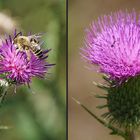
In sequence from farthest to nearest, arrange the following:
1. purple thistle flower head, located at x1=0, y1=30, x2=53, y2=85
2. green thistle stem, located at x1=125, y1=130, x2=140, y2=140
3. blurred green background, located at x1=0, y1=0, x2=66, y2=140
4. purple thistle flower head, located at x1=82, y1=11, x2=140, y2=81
A: 1. blurred green background, located at x1=0, y1=0, x2=66, y2=140
2. purple thistle flower head, located at x1=0, y1=30, x2=53, y2=85
3. purple thistle flower head, located at x1=82, y1=11, x2=140, y2=81
4. green thistle stem, located at x1=125, y1=130, x2=140, y2=140

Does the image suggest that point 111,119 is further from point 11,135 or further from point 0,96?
point 11,135

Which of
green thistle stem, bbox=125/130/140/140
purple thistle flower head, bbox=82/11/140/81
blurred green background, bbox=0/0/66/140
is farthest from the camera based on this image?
blurred green background, bbox=0/0/66/140

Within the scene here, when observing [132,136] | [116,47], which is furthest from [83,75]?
[132,136]

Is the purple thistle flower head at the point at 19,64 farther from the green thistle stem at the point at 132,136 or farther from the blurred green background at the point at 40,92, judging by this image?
the blurred green background at the point at 40,92

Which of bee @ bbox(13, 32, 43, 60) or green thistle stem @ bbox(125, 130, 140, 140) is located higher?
bee @ bbox(13, 32, 43, 60)

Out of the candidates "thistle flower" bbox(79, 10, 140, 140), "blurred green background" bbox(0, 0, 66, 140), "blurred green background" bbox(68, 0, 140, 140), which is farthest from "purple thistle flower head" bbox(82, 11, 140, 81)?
"blurred green background" bbox(68, 0, 140, 140)

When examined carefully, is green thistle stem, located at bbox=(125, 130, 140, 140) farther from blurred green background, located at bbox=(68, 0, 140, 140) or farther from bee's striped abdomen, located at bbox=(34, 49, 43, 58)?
blurred green background, located at bbox=(68, 0, 140, 140)

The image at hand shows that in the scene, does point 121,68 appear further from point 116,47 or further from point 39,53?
point 39,53
